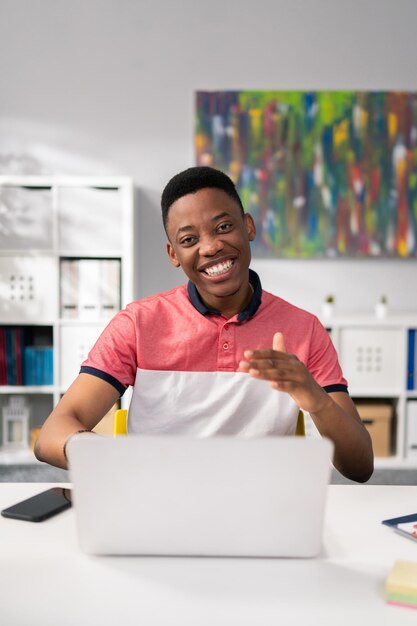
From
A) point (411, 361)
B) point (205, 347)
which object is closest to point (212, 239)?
point (205, 347)

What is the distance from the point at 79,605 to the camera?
0.81 meters

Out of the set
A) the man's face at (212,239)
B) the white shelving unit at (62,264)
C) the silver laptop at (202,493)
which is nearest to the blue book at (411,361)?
the white shelving unit at (62,264)

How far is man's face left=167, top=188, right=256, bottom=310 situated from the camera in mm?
1544

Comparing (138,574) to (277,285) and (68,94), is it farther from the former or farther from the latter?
(68,94)

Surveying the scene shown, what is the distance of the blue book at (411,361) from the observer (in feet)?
11.3

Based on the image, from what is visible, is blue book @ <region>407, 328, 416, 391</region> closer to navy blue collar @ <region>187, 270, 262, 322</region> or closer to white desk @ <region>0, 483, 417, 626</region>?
navy blue collar @ <region>187, 270, 262, 322</region>

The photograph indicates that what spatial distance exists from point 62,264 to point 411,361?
1.86m

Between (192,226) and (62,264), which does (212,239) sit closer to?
(192,226)

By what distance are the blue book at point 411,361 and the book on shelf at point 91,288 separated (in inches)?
59.7

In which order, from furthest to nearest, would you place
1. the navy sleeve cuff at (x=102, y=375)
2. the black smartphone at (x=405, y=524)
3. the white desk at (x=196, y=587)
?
the navy sleeve cuff at (x=102, y=375) < the black smartphone at (x=405, y=524) < the white desk at (x=196, y=587)

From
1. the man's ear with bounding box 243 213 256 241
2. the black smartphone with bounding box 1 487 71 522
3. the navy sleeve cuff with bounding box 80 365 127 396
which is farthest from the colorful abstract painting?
the black smartphone with bounding box 1 487 71 522

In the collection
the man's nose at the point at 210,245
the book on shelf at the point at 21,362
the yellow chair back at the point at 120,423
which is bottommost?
the book on shelf at the point at 21,362

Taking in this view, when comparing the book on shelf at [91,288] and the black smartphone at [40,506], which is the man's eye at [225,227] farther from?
the book on shelf at [91,288]

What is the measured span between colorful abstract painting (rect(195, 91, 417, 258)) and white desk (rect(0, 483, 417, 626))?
2.81 metres
